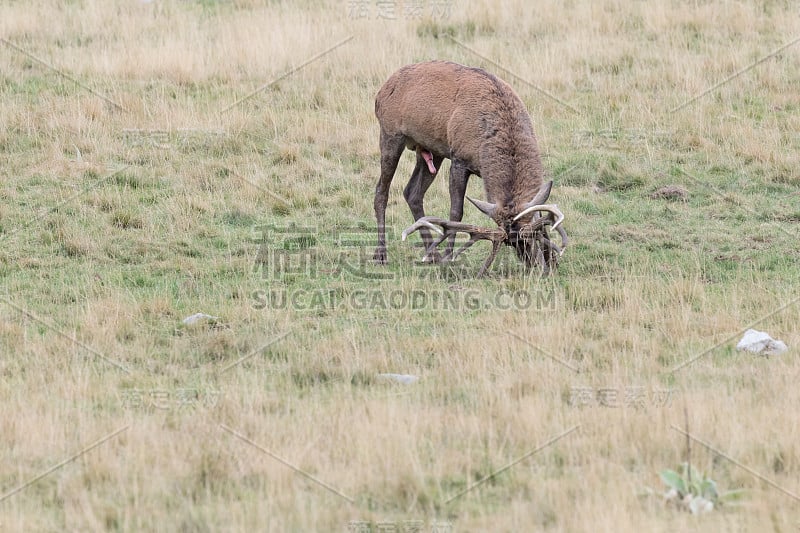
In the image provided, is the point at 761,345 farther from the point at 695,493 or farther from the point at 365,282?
the point at 365,282

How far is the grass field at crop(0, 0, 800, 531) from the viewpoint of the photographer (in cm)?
635

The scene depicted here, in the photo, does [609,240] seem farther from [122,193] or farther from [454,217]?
[122,193]

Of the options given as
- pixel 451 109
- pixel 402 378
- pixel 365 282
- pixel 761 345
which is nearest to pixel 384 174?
pixel 451 109

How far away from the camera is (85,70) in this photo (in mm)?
15570

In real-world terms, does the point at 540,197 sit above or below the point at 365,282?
above

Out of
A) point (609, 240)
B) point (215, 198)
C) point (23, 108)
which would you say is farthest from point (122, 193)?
point (609, 240)

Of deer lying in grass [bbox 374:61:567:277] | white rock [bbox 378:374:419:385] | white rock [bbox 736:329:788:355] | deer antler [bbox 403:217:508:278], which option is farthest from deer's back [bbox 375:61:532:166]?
white rock [bbox 378:374:419:385]

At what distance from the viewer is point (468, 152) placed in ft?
35.5

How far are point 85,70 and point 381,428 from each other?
10.2 m

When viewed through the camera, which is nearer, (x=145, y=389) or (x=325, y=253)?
(x=145, y=389)

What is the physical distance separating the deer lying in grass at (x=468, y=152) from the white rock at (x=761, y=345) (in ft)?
6.38

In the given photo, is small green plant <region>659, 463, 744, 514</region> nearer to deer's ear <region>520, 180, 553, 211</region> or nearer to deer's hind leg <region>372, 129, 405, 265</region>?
deer's ear <region>520, 180, 553, 211</region>

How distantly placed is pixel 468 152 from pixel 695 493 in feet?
17.4

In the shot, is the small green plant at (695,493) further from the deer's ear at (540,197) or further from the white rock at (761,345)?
the deer's ear at (540,197)
